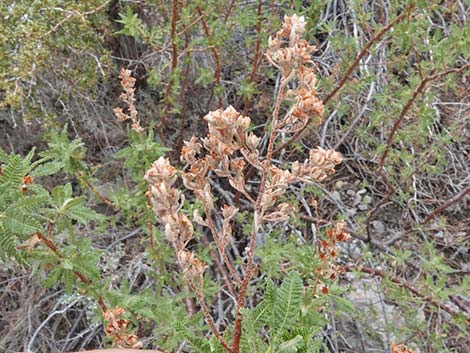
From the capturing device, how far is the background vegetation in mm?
2160

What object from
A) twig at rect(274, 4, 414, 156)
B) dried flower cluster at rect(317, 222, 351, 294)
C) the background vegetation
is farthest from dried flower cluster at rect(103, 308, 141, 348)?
twig at rect(274, 4, 414, 156)

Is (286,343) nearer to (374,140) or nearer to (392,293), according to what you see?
(392,293)

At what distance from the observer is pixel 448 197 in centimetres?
361

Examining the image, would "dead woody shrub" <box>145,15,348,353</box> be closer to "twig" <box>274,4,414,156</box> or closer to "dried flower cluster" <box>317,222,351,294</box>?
"dried flower cluster" <box>317,222,351,294</box>

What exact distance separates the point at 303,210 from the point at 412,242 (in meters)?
0.67

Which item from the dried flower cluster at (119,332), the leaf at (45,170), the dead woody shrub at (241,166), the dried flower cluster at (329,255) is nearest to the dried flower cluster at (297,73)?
the dead woody shrub at (241,166)

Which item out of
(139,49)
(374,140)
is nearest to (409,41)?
(374,140)

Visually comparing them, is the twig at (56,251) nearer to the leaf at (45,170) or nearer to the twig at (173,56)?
the leaf at (45,170)

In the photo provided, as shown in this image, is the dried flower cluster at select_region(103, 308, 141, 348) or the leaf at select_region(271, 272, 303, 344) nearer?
the leaf at select_region(271, 272, 303, 344)

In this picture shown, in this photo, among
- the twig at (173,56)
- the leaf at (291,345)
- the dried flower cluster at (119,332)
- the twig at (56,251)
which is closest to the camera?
the leaf at (291,345)

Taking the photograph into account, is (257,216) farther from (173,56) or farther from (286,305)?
(173,56)

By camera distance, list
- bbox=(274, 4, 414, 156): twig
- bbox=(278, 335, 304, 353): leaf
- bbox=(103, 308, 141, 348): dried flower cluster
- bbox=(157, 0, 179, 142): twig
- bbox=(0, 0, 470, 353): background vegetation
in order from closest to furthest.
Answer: bbox=(278, 335, 304, 353): leaf
bbox=(103, 308, 141, 348): dried flower cluster
bbox=(0, 0, 470, 353): background vegetation
bbox=(274, 4, 414, 156): twig
bbox=(157, 0, 179, 142): twig

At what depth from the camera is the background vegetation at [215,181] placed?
2.16 metres

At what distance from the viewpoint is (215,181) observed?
3482 mm
